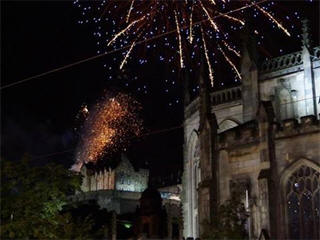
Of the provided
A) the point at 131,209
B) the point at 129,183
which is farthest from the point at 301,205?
the point at 129,183

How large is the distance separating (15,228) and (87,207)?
4819 centimetres

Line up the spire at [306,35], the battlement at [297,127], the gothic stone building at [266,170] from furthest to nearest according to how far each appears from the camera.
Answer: the spire at [306,35] < the battlement at [297,127] < the gothic stone building at [266,170]

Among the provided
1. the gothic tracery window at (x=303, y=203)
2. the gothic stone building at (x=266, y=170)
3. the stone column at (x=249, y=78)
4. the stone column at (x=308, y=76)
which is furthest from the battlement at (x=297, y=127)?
the stone column at (x=249, y=78)

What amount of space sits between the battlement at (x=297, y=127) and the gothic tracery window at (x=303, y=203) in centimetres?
164

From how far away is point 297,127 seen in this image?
26.6m

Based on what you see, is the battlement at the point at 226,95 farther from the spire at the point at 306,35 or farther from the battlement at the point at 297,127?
the battlement at the point at 297,127

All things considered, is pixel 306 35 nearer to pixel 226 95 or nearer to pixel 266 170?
pixel 226 95

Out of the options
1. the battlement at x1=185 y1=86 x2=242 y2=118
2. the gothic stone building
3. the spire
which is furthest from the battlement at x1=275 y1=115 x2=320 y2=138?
the battlement at x1=185 y1=86 x2=242 y2=118

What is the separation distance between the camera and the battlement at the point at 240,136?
27750mm

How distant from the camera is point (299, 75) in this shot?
3788cm

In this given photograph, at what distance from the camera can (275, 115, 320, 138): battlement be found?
26219mm

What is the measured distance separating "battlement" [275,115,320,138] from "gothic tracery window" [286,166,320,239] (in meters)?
1.64

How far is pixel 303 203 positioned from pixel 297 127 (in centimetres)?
338

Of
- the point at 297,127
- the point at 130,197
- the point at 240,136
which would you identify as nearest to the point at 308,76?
the point at 240,136
